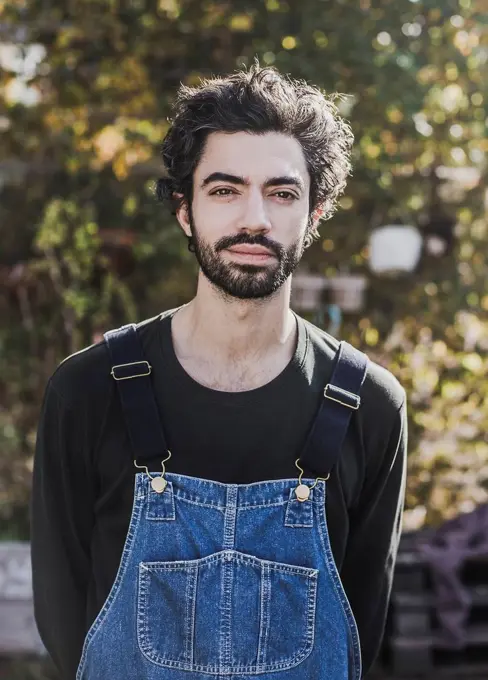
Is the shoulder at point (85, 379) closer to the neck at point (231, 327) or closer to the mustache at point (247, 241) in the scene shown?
the neck at point (231, 327)

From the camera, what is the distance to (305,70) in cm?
352

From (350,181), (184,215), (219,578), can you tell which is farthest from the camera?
(350,181)

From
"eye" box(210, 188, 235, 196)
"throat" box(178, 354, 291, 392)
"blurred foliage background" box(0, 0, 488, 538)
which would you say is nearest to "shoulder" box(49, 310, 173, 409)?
"throat" box(178, 354, 291, 392)

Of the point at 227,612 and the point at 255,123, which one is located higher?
the point at 255,123

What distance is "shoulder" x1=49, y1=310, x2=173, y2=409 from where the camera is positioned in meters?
1.61

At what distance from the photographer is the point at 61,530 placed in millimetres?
1715

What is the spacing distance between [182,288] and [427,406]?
1.30 meters

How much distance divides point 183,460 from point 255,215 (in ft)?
1.54

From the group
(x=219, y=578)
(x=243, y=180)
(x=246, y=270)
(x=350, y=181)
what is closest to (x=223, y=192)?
(x=243, y=180)

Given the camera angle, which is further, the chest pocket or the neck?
the neck

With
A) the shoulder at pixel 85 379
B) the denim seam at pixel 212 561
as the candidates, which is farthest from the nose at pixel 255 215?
the denim seam at pixel 212 561

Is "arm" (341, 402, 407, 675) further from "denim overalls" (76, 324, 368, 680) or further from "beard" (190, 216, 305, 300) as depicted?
"beard" (190, 216, 305, 300)

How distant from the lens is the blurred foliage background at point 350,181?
3781 mm

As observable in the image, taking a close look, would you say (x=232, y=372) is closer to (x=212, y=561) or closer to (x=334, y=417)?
(x=334, y=417)
